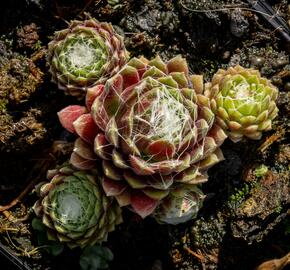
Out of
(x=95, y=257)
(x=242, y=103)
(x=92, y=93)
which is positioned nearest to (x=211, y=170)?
(x=242, y=103)

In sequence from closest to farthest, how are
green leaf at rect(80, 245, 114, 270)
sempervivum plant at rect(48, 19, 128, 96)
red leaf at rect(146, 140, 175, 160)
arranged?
red leaf at rect(146, 140, 175, 160) → sempervivum plant at rect(48, 19, 128, 96) → green leaf at rect(80, 245, 114, 270)

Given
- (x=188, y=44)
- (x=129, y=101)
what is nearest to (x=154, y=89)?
(x=129, y=101)

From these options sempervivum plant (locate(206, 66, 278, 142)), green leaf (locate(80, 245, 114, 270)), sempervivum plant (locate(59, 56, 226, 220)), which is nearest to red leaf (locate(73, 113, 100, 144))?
sempervivum plant (locate(59, 56, 226, 220))

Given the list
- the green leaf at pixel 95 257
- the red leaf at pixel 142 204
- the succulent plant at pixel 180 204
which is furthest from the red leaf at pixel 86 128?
the green leaf at pixel 95 257

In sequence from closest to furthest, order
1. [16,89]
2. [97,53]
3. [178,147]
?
[178,147]
[97,53]
[16,89]

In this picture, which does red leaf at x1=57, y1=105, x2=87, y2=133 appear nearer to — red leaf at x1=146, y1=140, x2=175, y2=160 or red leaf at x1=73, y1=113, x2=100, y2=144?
red leaf at x1=73, y1=113, x2=100, y2=144

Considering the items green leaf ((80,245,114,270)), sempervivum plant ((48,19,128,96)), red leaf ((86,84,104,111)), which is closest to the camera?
red leaf ((86,84,104,111))

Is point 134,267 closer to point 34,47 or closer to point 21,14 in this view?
point 34,47
